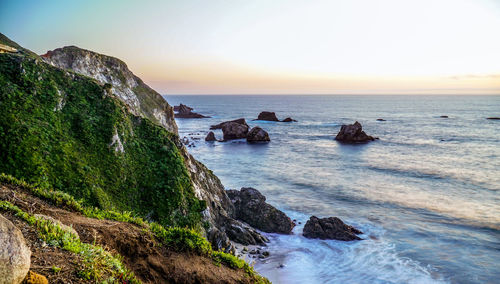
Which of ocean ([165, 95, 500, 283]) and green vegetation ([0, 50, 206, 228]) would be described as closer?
green vegetation ([0, 50, 206, 228])

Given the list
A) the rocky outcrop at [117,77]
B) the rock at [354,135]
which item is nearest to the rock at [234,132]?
the rock at [354,135]

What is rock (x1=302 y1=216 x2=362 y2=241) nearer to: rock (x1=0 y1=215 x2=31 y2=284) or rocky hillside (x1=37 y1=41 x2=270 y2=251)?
rocky hillside (x1=37 y1=41 x2=270 y2=251)

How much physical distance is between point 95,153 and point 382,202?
83.7 feet

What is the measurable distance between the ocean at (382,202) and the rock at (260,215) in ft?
2.64

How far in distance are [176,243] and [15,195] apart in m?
4.49

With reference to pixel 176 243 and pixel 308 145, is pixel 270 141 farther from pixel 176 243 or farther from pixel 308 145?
pixel 176 243

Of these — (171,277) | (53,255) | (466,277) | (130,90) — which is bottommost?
(466,277)

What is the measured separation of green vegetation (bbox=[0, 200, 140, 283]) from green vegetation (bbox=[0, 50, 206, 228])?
23.1ft

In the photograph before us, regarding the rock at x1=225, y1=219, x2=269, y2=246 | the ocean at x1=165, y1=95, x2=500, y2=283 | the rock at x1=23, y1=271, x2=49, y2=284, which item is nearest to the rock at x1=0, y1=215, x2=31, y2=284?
the rock at x1=23, y1=271, x2=49, y2=284

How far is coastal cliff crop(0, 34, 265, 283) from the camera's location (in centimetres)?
1411

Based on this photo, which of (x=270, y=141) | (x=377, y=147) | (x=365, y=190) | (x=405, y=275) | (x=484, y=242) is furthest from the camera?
Answer: (x=270, y=141)

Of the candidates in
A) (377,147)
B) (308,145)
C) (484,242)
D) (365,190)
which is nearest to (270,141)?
(308,145)

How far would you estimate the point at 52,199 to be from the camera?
9.53m

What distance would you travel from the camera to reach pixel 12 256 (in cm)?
A: 455
